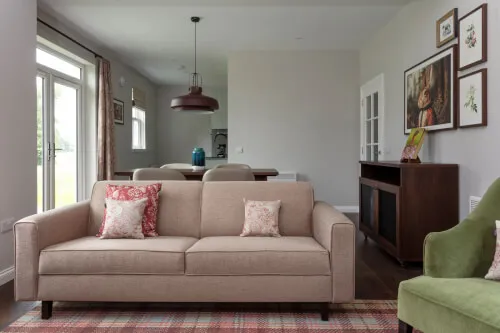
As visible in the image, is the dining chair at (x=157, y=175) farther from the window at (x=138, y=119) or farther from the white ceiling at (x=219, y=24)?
the window at (x=138, y=119)

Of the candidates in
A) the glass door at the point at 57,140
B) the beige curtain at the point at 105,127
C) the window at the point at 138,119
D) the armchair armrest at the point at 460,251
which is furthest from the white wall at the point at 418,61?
the window at the point at 138,119

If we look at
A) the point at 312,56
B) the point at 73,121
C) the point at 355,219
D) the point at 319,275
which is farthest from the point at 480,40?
the point at 73,121

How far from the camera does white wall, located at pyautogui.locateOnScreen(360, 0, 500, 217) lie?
3105 mm

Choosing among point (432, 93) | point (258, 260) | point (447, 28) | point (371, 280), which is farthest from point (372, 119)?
point (258, 260)

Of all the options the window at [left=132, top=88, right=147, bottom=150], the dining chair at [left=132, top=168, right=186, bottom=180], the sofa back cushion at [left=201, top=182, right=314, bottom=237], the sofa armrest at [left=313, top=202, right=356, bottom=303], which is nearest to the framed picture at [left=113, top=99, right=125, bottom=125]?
the window at [left=132, top=88, right=147, bottom=150]

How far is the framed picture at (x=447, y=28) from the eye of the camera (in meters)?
3.63

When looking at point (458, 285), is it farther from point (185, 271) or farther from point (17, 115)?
point (17, 115)

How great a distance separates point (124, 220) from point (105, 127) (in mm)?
3767

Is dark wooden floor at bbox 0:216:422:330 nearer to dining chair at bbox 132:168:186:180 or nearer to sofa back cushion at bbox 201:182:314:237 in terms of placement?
sofa back cushion at bbox 201:182:314:237

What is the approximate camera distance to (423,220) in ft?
12.1

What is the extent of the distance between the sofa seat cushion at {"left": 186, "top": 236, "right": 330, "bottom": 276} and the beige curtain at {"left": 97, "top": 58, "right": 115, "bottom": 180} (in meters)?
4.14

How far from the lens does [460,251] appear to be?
81.7 inches

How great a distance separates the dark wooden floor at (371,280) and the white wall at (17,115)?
24.1 inches

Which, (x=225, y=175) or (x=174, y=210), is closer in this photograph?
(x=174, y=210)
